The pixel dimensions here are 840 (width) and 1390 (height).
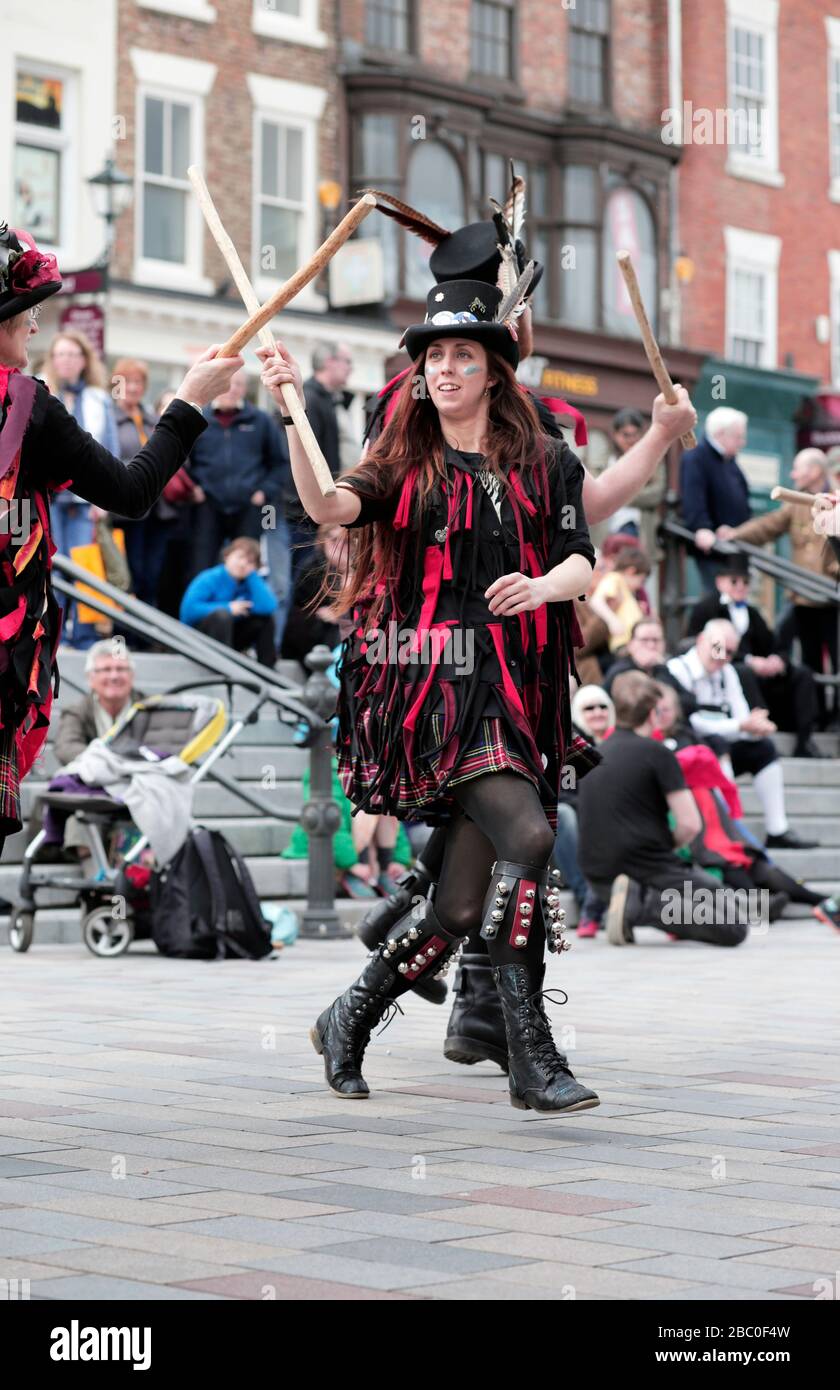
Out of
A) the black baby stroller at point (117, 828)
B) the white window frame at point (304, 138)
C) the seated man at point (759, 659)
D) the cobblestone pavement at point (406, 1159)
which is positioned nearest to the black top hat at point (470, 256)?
the cobblestone pavement at point (406, 1159)

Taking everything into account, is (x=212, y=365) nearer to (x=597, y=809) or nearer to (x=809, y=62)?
(x=597, y=809)

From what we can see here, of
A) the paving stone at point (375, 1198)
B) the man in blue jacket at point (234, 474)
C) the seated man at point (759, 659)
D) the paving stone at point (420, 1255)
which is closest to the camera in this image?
the paving stone at point (420, 1255)

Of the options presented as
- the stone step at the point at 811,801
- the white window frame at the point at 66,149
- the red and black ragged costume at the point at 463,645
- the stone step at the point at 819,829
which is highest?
the white window frame at the point at 66,149

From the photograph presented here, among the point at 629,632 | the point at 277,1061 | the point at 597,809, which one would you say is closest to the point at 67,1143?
the point at 277,1061

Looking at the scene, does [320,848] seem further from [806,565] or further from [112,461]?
[806,565]

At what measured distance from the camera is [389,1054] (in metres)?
6.90

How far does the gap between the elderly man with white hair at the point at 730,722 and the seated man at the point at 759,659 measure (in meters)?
0.61

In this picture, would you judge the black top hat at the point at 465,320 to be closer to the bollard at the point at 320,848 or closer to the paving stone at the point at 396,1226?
the paving stone at the point at 396,1226

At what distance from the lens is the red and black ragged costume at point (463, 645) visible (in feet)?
18.2

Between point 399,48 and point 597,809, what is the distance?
1747cm

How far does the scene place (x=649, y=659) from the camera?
1397 cm

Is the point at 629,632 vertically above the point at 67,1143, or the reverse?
the point at 629,632

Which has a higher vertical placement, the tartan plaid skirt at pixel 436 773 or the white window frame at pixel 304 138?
the white window frame at pixel 304 138
